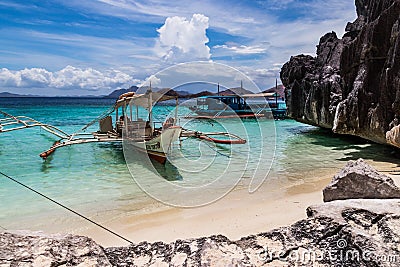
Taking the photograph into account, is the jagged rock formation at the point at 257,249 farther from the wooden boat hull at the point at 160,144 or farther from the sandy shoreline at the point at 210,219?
the wooden boat hull at the point at 160,144

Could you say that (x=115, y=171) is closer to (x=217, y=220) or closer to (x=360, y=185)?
(x=217, y=220)

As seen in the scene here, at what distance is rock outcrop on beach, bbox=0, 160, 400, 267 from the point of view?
1.34 metres

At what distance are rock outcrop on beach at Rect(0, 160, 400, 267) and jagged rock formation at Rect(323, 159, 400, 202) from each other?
11.7 feet

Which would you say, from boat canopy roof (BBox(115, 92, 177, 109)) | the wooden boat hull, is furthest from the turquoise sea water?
boat canopy roof (BBox(115, 92, 177, 109))

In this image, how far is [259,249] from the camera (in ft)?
4.89

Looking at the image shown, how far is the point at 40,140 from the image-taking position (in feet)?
69.4

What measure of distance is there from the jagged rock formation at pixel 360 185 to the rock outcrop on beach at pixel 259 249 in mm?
3557

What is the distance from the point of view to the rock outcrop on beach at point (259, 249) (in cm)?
134

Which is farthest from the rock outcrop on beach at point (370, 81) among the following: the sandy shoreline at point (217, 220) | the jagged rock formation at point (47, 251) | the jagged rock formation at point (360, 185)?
the jagged rock formation at point (47, 251)

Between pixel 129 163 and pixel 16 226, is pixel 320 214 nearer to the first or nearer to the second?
pixel 16 226

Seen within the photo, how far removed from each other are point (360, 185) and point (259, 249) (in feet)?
13.3

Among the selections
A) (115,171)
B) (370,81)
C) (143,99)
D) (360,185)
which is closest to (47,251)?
(360,185)

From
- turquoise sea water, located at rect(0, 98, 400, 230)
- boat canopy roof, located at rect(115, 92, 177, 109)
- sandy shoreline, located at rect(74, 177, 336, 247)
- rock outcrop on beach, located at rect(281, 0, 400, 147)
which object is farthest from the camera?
boat canopy roof, located at rect(115, 92, 177, 109)

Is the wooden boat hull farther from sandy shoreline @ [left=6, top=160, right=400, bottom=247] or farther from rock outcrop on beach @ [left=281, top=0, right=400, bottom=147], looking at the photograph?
rock outcrop on beach @ [left=281, top=0, right=400, bottom=147]
